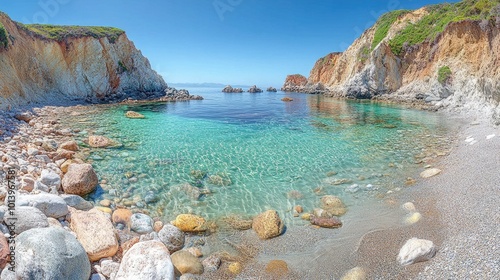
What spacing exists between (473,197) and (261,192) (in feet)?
19.6

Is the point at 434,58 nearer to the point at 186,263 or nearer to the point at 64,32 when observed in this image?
the point at 186,263

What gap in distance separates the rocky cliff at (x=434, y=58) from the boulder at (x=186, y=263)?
19463mm

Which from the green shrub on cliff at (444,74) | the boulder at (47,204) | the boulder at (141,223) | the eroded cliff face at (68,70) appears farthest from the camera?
the green shrub on cliff at (444,74)

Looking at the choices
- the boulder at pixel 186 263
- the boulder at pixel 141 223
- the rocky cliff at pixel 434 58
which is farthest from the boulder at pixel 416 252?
the rocky cliff at pixel 434 58

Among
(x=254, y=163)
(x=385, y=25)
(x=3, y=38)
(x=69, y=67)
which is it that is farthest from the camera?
(x=385, y=25)

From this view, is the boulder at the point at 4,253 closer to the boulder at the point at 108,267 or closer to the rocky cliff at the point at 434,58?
the boulder at the point at 108,267

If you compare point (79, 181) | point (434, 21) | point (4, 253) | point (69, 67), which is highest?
point (434, 21)

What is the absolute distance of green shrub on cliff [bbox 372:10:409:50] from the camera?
5672 centimetres

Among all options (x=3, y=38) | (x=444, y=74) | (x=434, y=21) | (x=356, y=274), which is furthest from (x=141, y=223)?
(x=434, y=21)

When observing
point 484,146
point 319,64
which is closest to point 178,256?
point 484,146

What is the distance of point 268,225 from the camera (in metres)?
6.70

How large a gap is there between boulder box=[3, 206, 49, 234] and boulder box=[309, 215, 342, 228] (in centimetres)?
622

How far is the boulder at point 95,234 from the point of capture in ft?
17.0

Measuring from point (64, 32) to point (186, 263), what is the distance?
43.0 meters
